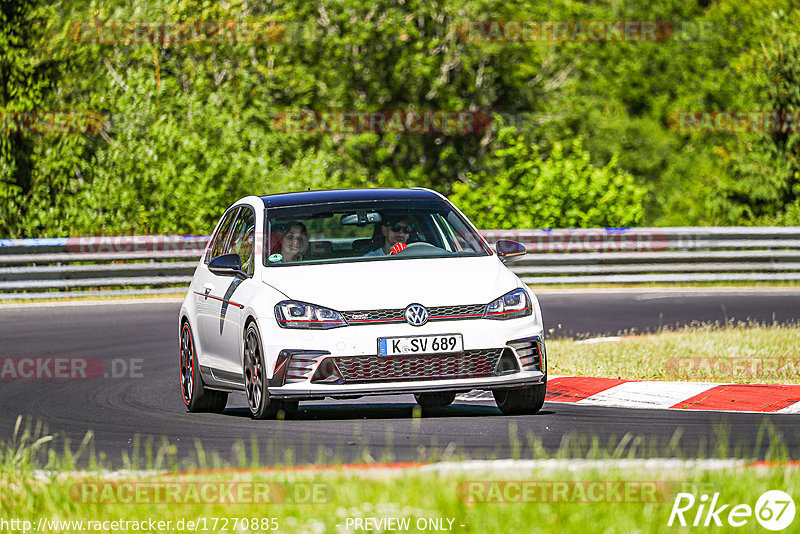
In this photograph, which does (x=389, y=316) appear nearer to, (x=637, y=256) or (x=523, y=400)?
(x=523, y=400)

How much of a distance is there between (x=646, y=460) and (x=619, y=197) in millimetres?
24073

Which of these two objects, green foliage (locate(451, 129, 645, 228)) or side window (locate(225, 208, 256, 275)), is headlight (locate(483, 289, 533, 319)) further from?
green foliage (locate(451, 129, 645, 228))

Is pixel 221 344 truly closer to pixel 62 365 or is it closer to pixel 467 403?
pixel 467 403

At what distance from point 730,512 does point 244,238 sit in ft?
20.2

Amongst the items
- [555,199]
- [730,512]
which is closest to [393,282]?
[730,512]

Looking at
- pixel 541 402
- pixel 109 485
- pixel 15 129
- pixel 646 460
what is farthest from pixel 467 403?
pixel 15 129

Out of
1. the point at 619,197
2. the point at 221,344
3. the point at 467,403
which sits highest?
the point at 221,344

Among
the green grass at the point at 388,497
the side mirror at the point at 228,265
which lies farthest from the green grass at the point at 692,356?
the green grass at the point at 388,497

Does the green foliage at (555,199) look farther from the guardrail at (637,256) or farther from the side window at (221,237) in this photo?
the side window at (221,237)

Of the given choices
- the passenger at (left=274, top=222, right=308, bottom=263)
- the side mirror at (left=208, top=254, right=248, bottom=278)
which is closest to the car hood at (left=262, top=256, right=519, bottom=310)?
the passenger at (left=274, top=222, right=308, bottom=263)

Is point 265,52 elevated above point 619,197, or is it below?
above

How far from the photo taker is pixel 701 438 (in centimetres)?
859

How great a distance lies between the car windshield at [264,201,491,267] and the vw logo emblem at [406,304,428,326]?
2.70 ft

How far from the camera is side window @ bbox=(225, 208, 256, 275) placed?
10.8 m
